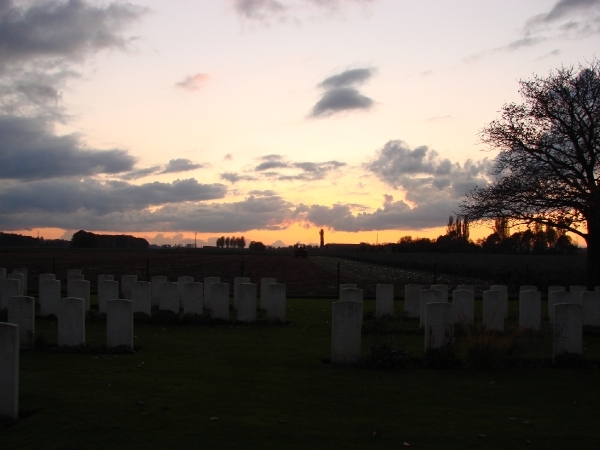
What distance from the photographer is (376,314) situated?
16.4m

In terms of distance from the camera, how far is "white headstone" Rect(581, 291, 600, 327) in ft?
47.4

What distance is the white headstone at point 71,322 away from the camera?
34.2 ft

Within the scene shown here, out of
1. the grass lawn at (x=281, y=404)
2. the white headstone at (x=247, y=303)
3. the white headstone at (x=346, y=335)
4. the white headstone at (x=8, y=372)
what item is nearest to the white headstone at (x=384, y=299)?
the white headstone at (x=247, y=303)

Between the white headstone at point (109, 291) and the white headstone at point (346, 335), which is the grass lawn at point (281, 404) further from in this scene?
the white headstone at point (109, 291)

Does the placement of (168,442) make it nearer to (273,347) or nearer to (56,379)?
(56,379)

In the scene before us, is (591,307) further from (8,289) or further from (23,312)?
(8,289)

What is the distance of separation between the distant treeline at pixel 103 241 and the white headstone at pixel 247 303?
4314 inches

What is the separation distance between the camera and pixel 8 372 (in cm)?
627

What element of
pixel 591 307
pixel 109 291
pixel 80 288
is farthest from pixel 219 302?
pixel 591 307

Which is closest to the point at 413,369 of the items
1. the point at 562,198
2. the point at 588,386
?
the point at 588,386

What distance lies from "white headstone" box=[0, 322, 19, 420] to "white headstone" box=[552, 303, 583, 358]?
8450mm

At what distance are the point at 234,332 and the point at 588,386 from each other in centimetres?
769

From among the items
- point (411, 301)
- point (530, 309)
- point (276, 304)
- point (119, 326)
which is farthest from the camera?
point (411, 301)

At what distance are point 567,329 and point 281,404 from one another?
5.80m
